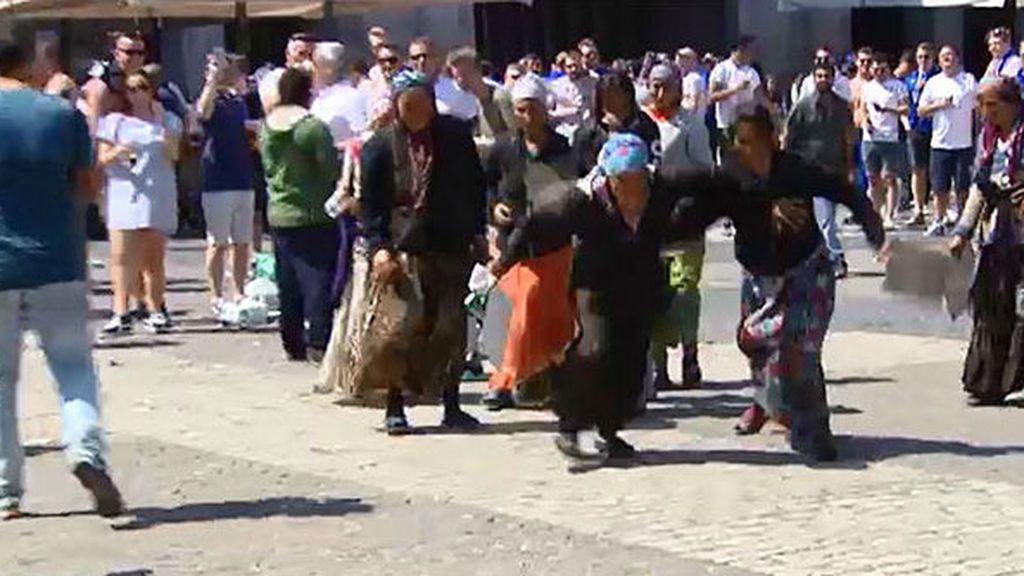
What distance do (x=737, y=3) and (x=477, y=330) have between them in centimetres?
1963

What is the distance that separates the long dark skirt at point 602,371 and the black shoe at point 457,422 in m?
1.09

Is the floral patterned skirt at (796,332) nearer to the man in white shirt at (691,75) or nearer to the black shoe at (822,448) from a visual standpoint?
the black shoe at (822,448)

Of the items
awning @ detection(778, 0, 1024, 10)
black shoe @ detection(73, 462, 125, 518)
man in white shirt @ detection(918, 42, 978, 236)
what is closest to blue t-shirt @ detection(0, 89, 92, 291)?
black shoe @ detection(73, 462, 125, 518)

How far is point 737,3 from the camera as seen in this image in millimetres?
31938

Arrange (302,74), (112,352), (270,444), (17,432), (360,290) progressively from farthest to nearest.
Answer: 1. (112,352)
2. (302,74)
3. (360,290)
4. (270,444)
5. (17,432)

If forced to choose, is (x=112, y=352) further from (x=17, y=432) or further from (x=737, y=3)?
(x=737, y=3)

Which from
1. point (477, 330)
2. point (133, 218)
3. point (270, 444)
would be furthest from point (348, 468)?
point (133, 218)

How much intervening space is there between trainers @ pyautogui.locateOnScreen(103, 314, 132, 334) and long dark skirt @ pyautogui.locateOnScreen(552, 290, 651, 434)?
19.8ft

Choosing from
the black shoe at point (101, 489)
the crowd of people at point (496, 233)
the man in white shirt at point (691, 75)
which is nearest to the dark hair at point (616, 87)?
the crowd of people at point (496, 233)

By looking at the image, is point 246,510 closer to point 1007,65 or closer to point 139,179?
point 139,179

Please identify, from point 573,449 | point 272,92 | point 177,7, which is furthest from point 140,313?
point 573,449

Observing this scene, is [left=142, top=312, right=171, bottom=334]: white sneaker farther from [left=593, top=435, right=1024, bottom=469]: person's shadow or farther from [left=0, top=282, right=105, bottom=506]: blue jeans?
[left=0, top=282, right=105, bottom=506]: blue jeans

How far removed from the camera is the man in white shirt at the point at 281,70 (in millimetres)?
13867

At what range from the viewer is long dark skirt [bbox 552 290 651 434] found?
10.3 m
